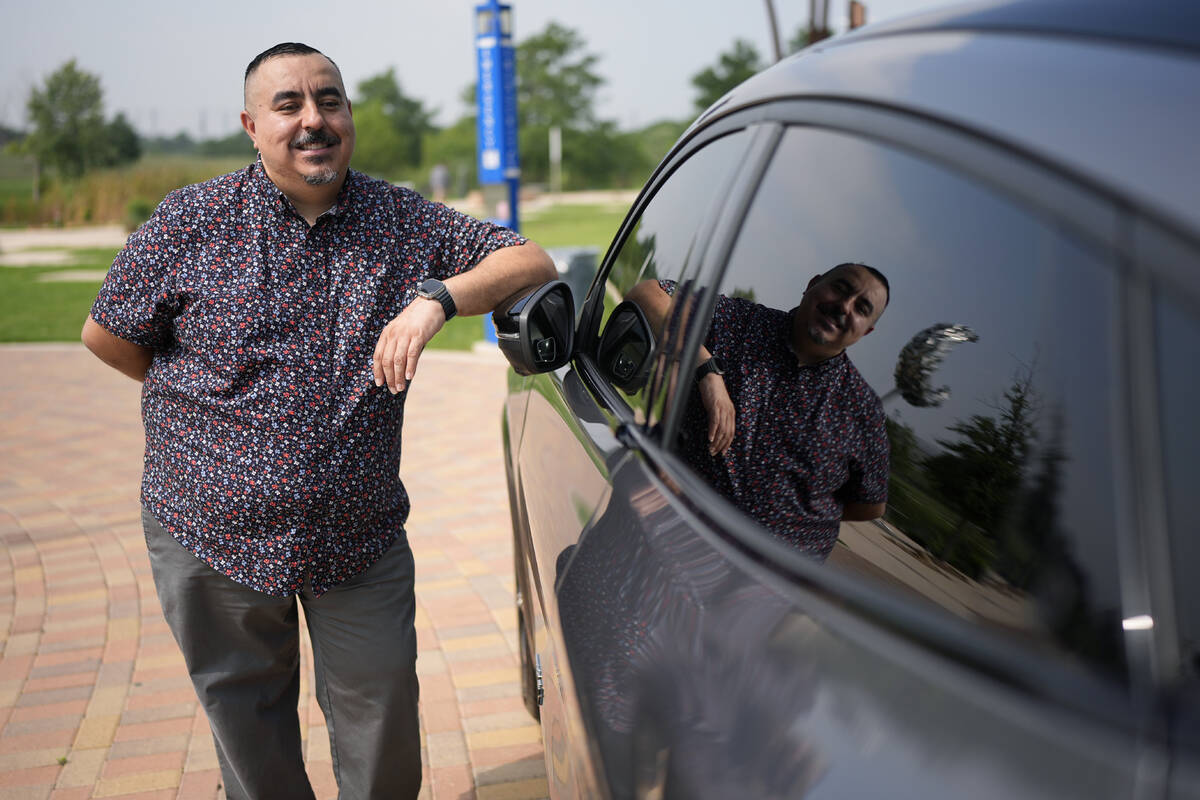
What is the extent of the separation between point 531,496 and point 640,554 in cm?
91

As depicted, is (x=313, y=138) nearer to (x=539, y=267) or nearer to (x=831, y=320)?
(x=539, y=267)

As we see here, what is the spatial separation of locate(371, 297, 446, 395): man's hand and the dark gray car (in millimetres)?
620

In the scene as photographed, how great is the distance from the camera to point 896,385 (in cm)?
126

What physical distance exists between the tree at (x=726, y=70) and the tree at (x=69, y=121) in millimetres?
37841

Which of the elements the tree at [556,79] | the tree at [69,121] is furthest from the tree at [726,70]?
the tree at [69,121]

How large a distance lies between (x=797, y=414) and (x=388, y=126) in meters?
79.3

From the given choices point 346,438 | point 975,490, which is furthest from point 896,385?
point 346,438

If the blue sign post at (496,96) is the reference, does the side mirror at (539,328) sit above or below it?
below

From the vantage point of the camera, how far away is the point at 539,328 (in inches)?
91.4

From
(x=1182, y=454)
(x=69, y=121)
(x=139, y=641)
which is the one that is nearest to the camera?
(x=1182, y=454)

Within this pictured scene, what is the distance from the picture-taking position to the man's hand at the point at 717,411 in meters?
1.59

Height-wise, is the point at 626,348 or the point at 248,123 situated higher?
the point at 248,123

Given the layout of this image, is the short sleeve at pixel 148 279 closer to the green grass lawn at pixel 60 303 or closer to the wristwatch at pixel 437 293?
the wristwatch at pixel 437 293

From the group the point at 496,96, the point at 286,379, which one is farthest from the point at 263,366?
the point at 496,96
